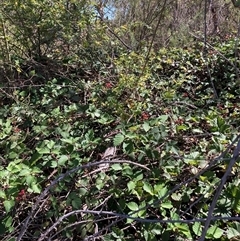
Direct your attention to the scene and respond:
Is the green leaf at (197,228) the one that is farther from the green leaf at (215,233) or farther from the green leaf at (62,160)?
the green leaf at (62,160)

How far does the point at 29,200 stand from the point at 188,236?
2.46 feet

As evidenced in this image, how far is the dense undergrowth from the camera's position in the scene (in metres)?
1.43

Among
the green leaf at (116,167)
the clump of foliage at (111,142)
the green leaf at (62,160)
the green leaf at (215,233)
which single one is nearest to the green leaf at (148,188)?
the clump of foliage at (111,142)

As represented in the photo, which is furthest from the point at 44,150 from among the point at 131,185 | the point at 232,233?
the point at 232,233

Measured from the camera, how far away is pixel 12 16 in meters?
2.77

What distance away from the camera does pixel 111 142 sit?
6.31 feet

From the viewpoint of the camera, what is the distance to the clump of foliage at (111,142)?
1442 millimetres

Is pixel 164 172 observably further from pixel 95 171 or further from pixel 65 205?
pixel 65 205

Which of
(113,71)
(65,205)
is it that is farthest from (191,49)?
(65,205)

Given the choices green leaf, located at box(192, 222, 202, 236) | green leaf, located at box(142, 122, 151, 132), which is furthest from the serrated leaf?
green leaf, located at box(142, 122, 151, 132)

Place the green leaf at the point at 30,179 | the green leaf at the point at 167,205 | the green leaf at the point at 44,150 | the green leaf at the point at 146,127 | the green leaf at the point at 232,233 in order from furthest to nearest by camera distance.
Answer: the green leaf at the point at 146,127
the green leaf at the point at 44,150
the green leaf at the point at 30,179
the green leaf at the point at 167,205
the green leaf at the point at 232,233

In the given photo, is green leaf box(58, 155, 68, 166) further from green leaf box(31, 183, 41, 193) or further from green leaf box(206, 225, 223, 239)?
green leaf box(206, 225, 223, 239)

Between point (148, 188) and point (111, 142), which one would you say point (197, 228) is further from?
point (111, 142)

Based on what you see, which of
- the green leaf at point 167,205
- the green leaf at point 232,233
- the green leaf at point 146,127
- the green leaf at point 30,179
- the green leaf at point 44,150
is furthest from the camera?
the green leaf at point 146,127
